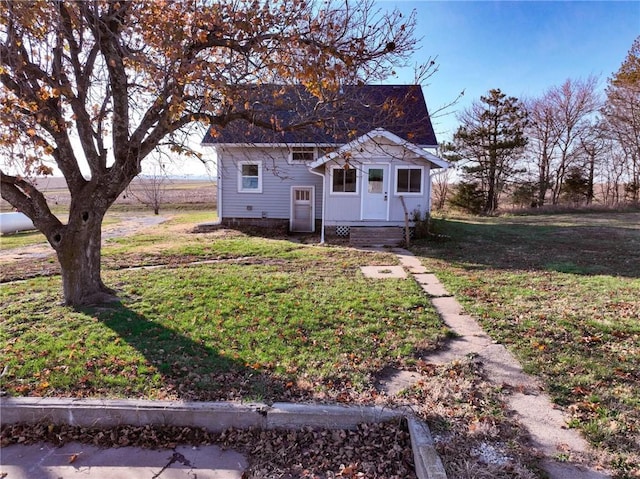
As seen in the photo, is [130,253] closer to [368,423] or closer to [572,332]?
[368,423]

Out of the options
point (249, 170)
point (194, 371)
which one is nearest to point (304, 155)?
point (249, 170)

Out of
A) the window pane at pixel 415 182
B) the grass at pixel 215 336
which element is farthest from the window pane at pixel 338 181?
the grass at pixel 215 336

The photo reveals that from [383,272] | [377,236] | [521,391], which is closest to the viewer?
[521,391]

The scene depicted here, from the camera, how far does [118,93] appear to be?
4.81 meters

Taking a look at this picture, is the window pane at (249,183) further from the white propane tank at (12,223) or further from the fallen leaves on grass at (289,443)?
the fallen leaves on grass at (289,443)

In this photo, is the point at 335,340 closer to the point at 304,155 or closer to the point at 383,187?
the point at 383,187

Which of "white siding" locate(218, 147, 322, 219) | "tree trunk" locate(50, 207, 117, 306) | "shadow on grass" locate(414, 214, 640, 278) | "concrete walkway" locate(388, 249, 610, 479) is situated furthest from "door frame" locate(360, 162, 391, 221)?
"tree trunk" locate(50, 207, 117, 306)

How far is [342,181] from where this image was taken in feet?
40.4

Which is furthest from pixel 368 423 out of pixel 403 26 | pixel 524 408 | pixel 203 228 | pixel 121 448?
pixel 203 228

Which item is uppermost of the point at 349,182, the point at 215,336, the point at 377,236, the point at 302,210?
the point at 349,182

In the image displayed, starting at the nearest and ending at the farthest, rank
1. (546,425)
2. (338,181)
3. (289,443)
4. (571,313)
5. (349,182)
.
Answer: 1. (289,443)
2. (546,425)
3. (571,313)
4. (349,182)
5. (338,181)

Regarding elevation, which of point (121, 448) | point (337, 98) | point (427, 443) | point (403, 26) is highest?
point (403, 26)

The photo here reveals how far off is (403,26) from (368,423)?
3988mm

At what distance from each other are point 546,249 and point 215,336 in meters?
9.66
